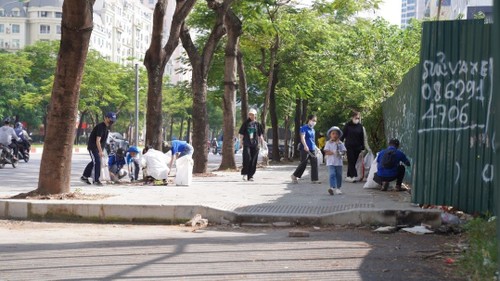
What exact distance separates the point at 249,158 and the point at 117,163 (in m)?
3.13

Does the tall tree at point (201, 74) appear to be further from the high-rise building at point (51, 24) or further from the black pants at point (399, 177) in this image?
the high-rise building at point (51, 24)

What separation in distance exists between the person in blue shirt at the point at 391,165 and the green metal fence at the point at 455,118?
4056mm

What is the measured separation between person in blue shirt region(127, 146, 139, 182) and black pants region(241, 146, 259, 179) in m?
2.46

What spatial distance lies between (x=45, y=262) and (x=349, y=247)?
3111 mm

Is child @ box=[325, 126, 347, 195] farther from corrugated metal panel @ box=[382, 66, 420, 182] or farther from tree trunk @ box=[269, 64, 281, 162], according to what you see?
tree trunk @ box=[269, 64, 281, 162]

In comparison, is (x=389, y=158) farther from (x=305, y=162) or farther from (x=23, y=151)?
(x=23, y=151)

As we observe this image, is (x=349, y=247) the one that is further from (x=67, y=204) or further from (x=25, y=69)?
(x=25, y=69)

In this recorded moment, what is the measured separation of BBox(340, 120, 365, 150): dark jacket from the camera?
1812 cm

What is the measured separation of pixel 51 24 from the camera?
381 feet

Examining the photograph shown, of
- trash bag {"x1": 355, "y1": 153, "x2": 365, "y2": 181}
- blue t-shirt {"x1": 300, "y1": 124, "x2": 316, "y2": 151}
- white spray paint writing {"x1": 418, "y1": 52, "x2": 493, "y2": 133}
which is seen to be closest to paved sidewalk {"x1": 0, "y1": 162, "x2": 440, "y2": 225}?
white spray paint writing {"x1": 418, "y1": 52, "x2": 493, "y2": 133}

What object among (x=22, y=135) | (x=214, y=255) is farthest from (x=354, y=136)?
(x=22, y=135)

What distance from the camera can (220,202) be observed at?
40.1 feet

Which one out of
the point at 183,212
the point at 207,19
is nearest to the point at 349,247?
the point at 183,212

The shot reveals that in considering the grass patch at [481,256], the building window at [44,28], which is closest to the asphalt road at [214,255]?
the grass patch at [481,256]
